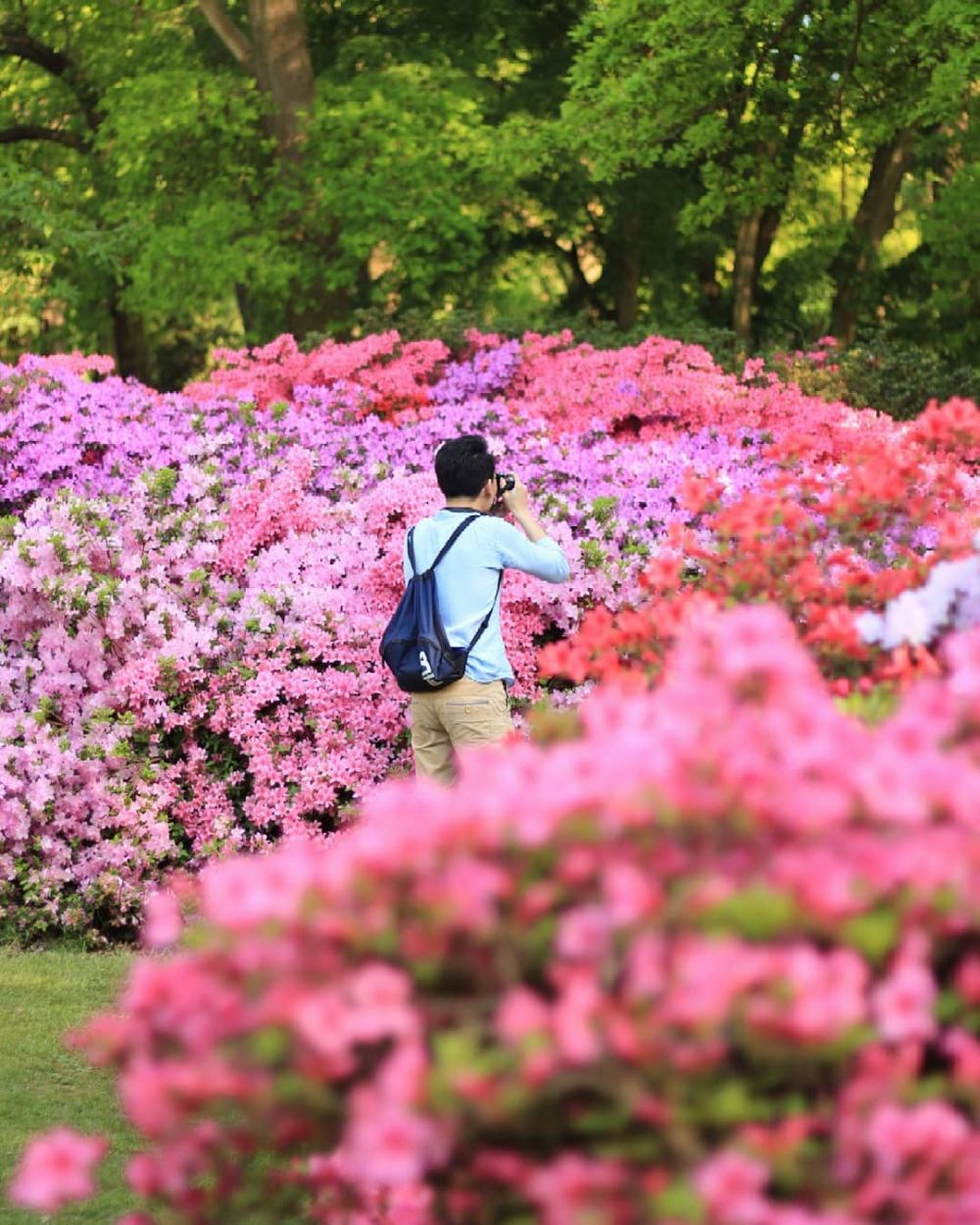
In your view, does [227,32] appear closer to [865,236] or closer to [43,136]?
[43,136]

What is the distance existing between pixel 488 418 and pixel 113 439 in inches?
86.2

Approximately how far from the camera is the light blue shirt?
6.08m

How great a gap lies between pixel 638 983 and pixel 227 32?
1942 centimetres

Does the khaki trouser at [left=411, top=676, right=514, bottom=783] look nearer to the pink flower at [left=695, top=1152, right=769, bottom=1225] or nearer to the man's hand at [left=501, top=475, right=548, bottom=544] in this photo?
the man's hand at [left=501, top=475, right=548, bottom=544]

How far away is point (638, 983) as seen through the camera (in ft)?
6.62

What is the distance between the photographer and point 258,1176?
2.88 meters

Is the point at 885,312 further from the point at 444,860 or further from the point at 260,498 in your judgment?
the point at 444,860

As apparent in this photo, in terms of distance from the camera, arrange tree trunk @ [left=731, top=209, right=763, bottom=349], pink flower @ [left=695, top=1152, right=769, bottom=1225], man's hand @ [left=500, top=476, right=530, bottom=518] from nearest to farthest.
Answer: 1. pink flower @ [left=695, top=1152, right=769, bottom=1225]
2. man's hand @ [left=500, top=476, right=530, bottom=518]
3. tree trunk @ [left=731, top=209, right=763, bottom=349]

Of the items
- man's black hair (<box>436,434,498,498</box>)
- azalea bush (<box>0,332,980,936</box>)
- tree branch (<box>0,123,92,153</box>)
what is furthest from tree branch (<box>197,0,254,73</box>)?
man's black hair (<box>436,434,498,498</box>)

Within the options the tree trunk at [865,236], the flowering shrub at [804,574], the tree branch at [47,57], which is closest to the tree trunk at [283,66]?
the tree branch at [47,57]

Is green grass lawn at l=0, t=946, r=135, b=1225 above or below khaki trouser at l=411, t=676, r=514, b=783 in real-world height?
below

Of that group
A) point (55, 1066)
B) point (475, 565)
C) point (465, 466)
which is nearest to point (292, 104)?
point (465, 466)

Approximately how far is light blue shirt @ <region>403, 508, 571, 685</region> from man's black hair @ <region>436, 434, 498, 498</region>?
0.31 feet

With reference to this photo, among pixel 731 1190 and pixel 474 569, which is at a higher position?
pixel 474 569
